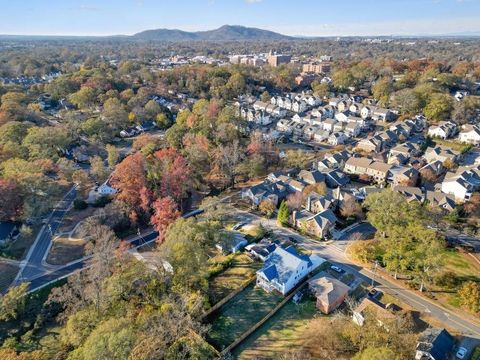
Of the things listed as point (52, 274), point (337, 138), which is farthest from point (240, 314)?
point (337, 138)

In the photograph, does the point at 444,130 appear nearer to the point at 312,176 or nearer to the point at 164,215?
the point at 312,176

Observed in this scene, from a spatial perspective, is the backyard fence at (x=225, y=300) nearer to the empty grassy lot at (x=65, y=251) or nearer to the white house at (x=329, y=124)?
the empty grassy lot at (x=65, y=251)

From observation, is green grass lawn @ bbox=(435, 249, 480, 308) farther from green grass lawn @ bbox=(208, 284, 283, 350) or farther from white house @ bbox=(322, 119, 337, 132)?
white house @ bbox=(322, 119, 337, 132)

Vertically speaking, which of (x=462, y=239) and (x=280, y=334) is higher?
(x=462, y=239)

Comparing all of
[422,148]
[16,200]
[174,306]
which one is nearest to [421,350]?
[174,306]

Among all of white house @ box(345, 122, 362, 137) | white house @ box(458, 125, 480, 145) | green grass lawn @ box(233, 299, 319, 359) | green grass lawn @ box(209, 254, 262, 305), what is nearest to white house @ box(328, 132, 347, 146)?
white house @ box(345, 122, 362, 137)

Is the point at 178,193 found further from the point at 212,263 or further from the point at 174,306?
the point at 174,306

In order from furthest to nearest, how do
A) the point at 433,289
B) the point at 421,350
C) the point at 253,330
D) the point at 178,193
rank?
the point at 178,193, the point at 433,289, the point at 253,330, the point at 421,350
